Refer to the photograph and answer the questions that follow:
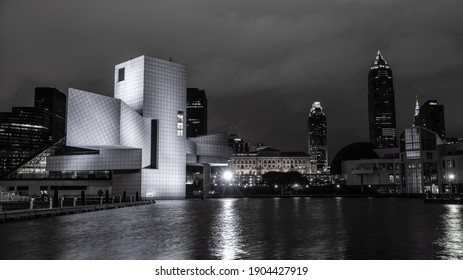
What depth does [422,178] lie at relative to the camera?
124 meters

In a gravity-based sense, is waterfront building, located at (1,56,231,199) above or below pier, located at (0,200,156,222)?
above

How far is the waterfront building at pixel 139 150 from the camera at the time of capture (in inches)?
3912

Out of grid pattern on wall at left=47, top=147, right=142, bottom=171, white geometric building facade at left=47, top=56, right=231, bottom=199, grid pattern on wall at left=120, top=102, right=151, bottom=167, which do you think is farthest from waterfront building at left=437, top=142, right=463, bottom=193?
grid pattern on wall at left=47, top=147, right=142, bottom=171

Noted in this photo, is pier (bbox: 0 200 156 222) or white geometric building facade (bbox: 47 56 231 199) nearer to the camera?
pier (bbox: 0 200 156 222)

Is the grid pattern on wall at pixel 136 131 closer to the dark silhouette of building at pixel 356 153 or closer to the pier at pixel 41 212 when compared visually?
the pier at pixel 41 212

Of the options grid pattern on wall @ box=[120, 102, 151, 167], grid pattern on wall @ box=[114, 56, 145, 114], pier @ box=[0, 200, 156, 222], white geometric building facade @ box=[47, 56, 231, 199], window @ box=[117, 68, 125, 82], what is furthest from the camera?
window @ box=[117, 68, 125, 82]

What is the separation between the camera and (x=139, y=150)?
99.2 meters

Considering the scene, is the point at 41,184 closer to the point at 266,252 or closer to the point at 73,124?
the point at 73,124

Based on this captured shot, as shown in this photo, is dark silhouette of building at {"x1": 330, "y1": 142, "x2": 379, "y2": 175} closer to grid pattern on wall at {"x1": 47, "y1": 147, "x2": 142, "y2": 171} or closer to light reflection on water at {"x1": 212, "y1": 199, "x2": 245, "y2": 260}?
grid pattern on wall at {"x1": 47, "y1": 147, "x2": 142, "y2": 171}

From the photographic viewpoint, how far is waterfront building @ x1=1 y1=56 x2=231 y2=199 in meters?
99.4

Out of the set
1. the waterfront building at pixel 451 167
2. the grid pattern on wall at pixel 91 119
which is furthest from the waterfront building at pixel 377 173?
the grid pattern on wall at pixel 91 119

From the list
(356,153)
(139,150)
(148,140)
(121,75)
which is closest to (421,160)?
(356,153)

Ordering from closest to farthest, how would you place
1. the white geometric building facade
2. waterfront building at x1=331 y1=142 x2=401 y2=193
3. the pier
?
the pier, the white geometric building facade, waterfront building at x1=331 y1=142 x2=401 y2=193
